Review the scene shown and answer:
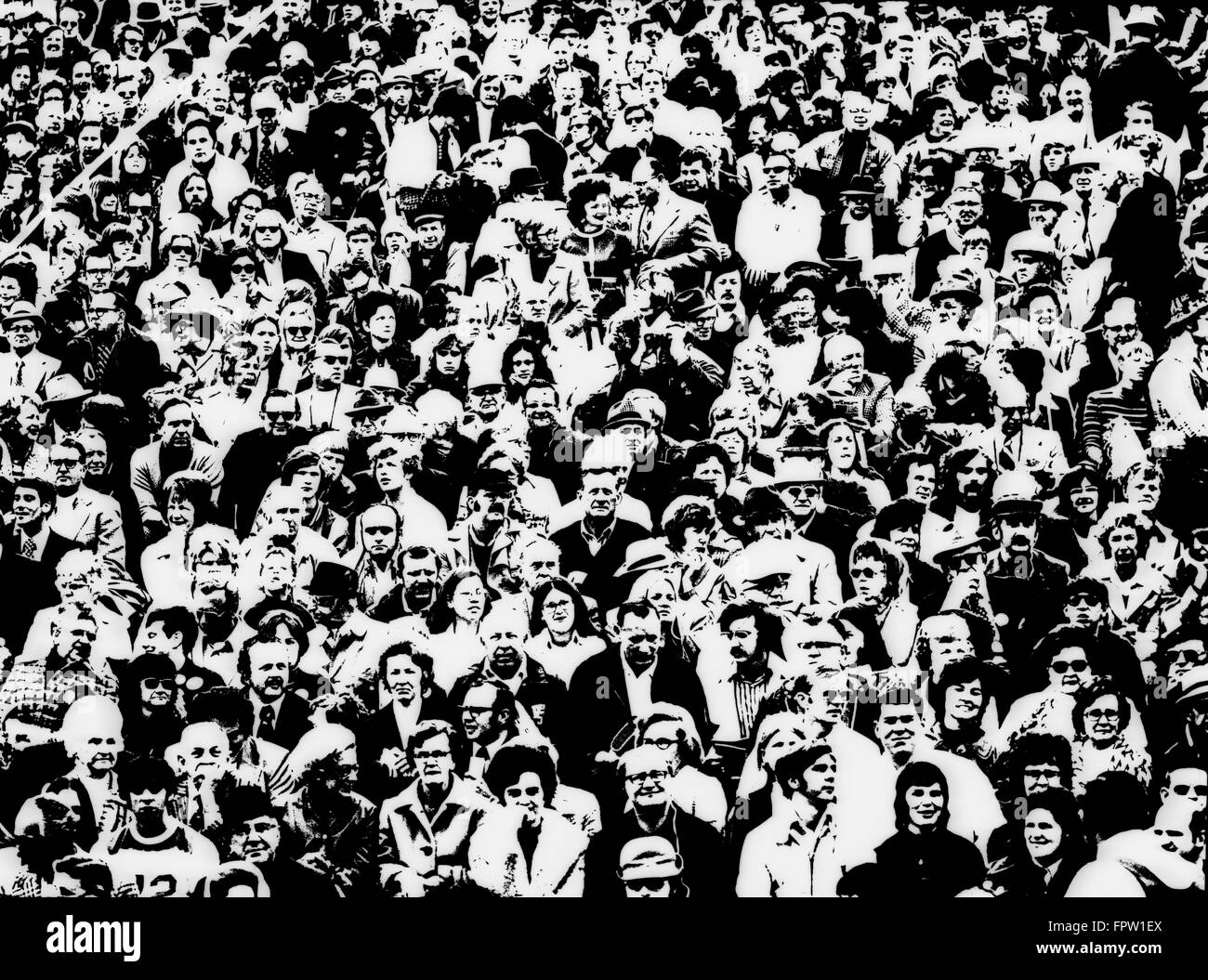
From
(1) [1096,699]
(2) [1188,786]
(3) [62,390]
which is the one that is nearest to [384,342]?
(3) [62,390]

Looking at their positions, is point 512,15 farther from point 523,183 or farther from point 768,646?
point 768,646

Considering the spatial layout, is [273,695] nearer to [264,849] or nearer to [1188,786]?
[264,849]

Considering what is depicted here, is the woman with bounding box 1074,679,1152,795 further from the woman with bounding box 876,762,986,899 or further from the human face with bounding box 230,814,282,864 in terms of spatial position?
the human face with bounding box 230,814,282,864

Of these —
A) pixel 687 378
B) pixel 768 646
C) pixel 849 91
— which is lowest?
pixel 768 646

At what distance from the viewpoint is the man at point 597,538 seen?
6.89 feet

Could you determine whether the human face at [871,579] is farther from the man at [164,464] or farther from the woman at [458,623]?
the man at [164,464]

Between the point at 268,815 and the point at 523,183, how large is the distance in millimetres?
1396

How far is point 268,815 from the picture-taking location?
2033 mm

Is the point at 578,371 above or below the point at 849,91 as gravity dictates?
below

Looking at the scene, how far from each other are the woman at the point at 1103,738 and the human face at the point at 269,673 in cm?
160

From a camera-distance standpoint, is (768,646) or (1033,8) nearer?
(768,646)

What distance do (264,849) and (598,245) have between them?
4.60ft

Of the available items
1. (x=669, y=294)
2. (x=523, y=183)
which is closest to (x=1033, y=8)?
(x=669, y=294)

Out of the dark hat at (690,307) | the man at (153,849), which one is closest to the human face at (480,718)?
the man at (153,849)
